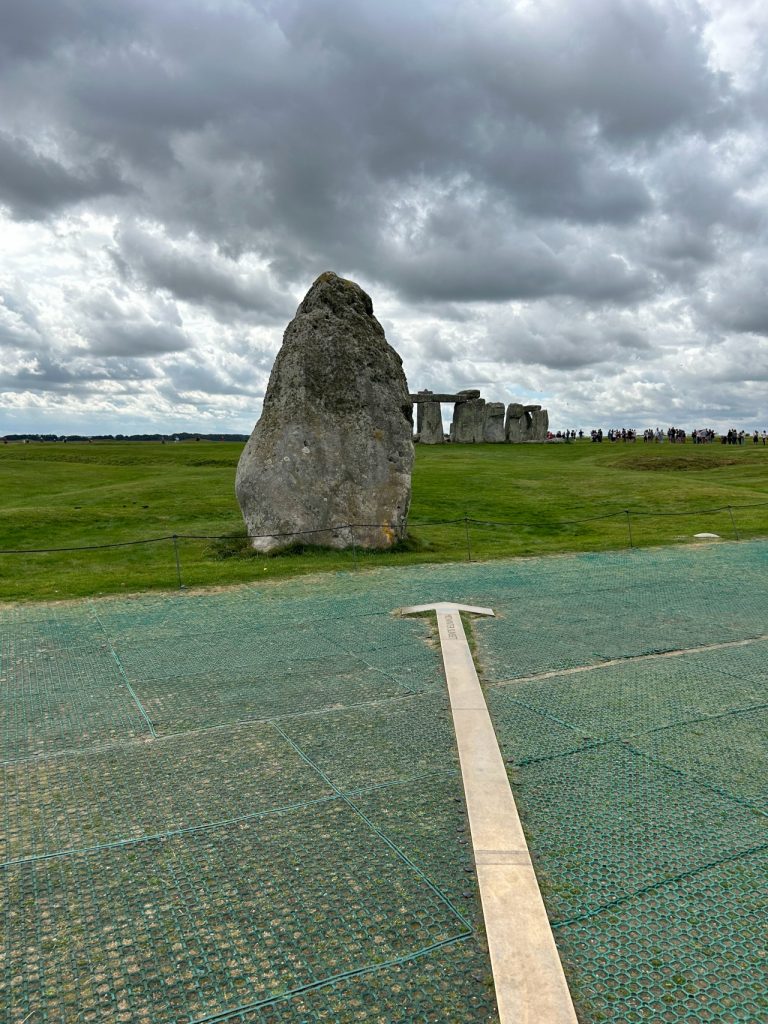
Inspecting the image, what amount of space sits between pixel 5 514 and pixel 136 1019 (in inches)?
703

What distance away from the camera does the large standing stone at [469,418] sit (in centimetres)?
4969

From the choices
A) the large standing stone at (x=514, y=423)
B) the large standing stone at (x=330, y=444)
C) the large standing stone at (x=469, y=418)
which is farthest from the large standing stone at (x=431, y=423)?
the large standing stone at (x=330, y=444)

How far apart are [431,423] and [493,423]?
5.53m

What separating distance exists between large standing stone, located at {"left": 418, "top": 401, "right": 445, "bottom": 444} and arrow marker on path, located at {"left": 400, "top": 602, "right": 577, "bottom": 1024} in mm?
42997

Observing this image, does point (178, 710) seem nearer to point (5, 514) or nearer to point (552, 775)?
point (552, 775)

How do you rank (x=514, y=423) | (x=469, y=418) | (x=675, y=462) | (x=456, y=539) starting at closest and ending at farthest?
1. (x=456, y=539)
2. (x=675, y=462)
3. (x=469, y=418)
4. (x=514, y=423)

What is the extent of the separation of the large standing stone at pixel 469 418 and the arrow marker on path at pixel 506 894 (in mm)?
45536

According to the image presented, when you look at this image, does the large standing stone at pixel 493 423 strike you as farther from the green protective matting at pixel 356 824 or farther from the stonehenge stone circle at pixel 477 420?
the green protective matting at pixel 356 824

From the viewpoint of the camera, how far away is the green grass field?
1247 cm

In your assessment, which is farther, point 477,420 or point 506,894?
point 477,420

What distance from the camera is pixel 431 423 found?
156 ft

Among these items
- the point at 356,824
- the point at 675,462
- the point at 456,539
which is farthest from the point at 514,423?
the point at 356,824

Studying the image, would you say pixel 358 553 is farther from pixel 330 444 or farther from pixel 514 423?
pixel 514 423

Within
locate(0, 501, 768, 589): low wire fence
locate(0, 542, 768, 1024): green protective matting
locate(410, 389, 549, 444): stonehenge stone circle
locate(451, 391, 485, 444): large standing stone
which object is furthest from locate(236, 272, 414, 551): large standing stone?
locate(451, 391, 485, 444): large standing stone
